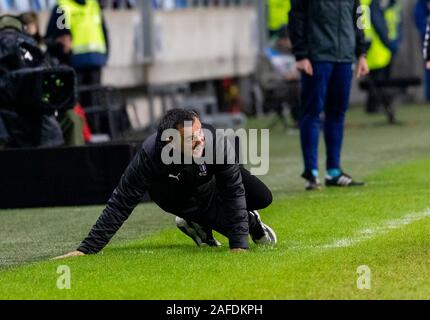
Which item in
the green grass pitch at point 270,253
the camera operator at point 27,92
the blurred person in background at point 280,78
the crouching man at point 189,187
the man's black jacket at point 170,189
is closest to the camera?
the green grass pitch at point 270,253

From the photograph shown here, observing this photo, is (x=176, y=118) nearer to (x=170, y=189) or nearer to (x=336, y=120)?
(x=170, y=189)

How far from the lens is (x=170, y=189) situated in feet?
33.4

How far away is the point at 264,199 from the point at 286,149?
9.48 m

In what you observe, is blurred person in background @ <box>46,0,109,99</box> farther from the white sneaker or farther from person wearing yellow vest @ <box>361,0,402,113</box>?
the white sneaker

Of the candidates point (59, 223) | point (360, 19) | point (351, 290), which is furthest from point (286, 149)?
point (351, 290)

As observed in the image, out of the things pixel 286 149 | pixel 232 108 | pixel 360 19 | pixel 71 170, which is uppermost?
pixel 360 19

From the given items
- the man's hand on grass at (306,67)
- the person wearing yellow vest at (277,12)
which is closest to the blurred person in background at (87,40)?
the person wearing yellow vest at (277,12)

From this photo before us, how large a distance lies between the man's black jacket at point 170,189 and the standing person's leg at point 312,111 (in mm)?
4204

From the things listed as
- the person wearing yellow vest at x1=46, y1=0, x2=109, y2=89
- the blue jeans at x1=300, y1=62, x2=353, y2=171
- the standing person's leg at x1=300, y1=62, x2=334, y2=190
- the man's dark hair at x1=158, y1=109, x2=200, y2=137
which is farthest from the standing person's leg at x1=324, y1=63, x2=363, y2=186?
the person wearing yellow vest at x1=46, y1=0, x2=109, y2=89

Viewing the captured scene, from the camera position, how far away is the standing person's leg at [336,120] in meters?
14.5

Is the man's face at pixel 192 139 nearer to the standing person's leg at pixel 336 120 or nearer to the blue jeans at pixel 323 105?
the blue jeans at pixel 323 105

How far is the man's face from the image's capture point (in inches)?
375
